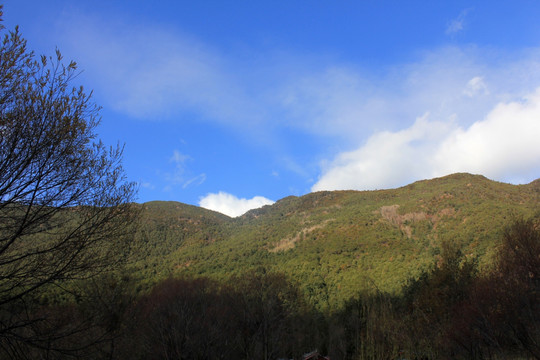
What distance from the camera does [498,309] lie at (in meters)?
16.8

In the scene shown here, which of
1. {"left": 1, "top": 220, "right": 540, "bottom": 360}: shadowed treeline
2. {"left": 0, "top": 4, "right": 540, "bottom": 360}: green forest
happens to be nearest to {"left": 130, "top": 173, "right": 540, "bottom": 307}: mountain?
{"left": 0, "top": 4, "right": 540, "bottom": 360}: green forest

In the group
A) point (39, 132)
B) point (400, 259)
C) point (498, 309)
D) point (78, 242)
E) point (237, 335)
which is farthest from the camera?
point (400, 259)

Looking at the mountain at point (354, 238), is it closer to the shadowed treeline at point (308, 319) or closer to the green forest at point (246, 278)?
the green forest at point (246, 278)

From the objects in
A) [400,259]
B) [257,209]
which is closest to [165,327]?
[400,259]

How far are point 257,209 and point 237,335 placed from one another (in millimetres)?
127790

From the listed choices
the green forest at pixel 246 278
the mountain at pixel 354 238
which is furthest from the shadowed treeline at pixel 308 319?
the mountain at pixel 354 238

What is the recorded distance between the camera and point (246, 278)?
3391 cm

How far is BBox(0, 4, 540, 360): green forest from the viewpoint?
579 centimetres

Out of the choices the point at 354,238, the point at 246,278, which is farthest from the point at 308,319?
the point at 354,238

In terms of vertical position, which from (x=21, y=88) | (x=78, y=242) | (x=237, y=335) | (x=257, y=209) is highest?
(x=257, y=209)

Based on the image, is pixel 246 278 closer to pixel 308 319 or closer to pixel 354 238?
pixel 308 319

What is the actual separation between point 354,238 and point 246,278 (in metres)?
43.4

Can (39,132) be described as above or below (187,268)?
above

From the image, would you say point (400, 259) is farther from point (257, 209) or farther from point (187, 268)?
point (257, 209)
